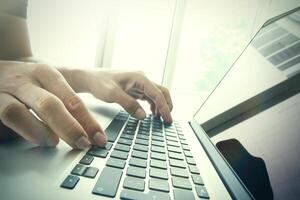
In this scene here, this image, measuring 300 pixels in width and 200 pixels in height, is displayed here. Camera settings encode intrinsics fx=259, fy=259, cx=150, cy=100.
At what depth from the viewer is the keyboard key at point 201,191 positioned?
0.29m

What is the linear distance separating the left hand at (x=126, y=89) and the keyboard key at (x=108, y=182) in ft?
1.22

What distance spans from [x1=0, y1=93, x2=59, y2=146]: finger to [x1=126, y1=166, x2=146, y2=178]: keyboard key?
12cm

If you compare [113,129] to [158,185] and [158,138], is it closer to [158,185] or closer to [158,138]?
[158,138]

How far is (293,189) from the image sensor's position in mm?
278

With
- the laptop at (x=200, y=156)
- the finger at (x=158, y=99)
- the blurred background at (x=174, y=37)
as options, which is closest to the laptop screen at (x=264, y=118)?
the laptop at (x=200, y=156)

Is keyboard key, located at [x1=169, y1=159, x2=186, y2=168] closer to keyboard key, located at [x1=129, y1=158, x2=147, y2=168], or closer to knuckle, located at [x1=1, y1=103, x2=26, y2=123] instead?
keyboard key, located at [x1=129, y1=158, x2=147, y2=168]

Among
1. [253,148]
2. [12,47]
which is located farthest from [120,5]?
[253,148]

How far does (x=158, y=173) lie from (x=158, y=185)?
0.12 ft

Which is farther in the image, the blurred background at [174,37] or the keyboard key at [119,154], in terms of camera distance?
the blurred background at [174,37]

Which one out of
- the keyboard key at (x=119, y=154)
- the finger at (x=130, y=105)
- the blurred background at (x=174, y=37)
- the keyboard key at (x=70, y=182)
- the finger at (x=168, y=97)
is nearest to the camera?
the keyboard key at (x=70, y=182)

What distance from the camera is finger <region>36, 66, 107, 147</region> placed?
370 millimetres

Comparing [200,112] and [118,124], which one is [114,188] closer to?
[118,124]

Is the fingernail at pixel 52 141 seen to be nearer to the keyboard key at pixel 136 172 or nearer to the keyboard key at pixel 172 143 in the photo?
the keyboard key at pixel 136 172

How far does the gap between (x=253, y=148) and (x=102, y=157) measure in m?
0.24
